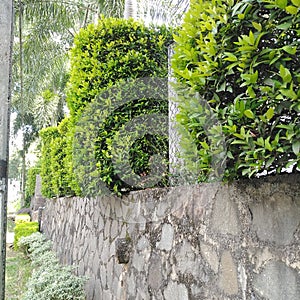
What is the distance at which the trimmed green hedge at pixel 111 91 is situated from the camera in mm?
3275

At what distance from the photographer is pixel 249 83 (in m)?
1.38

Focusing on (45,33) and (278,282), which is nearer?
(278,282)

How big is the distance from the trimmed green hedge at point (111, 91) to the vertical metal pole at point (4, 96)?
0.94 m

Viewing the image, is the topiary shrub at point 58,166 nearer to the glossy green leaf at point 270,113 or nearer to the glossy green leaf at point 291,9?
the glossy green leaf at point 270,113

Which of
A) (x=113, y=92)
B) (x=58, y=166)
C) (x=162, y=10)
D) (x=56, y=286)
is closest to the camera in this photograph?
(x=113, y=92)

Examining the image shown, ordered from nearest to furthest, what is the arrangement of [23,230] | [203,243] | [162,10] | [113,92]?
[203,243] → [113,92] → [162,10] → [23,230]

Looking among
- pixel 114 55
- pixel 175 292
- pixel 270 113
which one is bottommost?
pixel 175 292

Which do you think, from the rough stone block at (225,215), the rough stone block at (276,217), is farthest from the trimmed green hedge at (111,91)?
the rough stone block at (276,217)

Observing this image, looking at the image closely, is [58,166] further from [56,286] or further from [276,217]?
[276,217]

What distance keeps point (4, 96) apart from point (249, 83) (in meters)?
1.66

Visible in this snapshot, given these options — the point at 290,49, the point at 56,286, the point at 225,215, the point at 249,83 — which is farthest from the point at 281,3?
the point at 56,286

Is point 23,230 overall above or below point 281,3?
below

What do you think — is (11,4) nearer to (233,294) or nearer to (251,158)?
(251,158)

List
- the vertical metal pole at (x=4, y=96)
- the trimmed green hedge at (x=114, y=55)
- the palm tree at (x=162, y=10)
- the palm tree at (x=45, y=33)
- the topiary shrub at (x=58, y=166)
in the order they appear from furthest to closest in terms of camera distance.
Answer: the palm tree at (x=45, y=33) < the topiary shrub at (x=58, y=166) < the palm tree at (x=162, y=10) < the trimmed green hedge at (x=114, y=55) < the vertical metal pole at (x=4, y=96)
